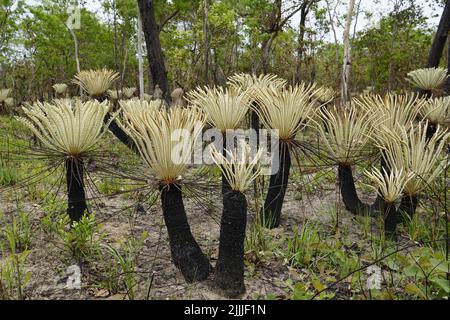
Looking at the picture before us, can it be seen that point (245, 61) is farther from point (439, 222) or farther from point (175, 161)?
point (175, 161)

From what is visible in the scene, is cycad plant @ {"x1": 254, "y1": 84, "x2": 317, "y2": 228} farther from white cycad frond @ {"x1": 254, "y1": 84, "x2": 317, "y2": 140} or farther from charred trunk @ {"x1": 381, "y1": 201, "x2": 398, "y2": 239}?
charred trunk @ {"x1": 381, "y1": 201, "x2": 398, "y2": 239}

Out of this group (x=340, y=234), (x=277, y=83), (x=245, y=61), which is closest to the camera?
(x=340, y=234)

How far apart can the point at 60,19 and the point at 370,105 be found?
15.1 m

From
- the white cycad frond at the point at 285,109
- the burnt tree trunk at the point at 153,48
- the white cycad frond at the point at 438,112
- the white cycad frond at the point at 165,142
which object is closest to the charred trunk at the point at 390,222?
the white cycad frond at the point at 285,109


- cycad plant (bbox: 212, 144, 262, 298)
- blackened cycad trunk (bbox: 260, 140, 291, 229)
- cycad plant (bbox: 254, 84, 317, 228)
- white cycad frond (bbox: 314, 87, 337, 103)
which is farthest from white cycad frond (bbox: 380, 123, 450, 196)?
cycad plant (bbox: 212, 144, 262, 298)

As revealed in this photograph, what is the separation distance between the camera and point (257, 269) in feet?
7.99

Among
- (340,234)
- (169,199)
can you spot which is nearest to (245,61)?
(340,234)

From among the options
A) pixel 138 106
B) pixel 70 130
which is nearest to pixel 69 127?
pixel 70 130

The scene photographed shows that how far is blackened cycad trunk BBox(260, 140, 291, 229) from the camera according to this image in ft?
9.26

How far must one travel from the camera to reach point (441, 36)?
6.38 meters

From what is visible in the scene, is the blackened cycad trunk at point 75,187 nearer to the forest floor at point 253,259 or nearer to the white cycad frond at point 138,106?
the forest floor at point 253,259

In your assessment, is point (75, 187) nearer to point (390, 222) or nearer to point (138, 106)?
point (138, 106)

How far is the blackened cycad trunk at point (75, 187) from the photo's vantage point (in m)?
2.42

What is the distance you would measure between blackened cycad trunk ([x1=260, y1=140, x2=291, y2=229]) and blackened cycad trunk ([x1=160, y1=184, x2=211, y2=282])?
0.78 meters
